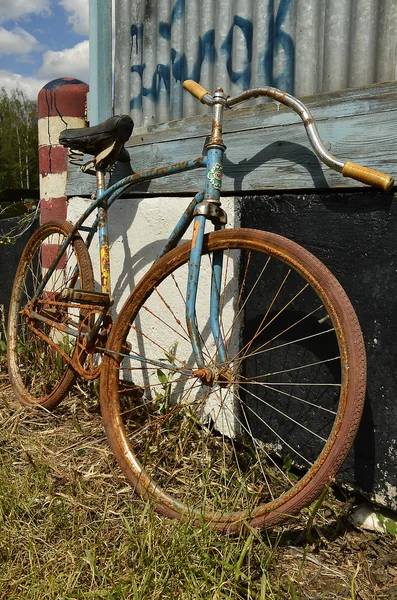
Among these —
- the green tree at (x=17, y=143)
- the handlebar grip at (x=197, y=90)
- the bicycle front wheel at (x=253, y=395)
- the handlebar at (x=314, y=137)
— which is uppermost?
the green tree at (x=17, y=143)

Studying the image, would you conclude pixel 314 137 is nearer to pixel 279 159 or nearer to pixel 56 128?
pixel 279 159

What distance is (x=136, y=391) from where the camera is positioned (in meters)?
2.52

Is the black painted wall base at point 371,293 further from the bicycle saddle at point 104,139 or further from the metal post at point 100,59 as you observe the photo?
the metal post at point 100,59

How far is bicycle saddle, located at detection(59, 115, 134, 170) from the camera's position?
2613mm

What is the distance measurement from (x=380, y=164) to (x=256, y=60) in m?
0.86

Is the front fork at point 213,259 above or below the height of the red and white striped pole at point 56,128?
below

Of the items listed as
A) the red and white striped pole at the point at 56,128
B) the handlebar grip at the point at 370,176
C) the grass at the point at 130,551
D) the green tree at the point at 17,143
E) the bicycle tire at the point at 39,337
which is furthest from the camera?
the green tree at the point at 17,143

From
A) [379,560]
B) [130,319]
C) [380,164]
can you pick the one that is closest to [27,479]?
[130,319]

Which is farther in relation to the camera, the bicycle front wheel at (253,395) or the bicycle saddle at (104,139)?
the bicycle saddle at (104,139)

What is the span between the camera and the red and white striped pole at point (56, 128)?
11.5 feet

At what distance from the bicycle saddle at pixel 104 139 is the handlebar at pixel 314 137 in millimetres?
500

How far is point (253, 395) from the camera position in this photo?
211 centimetres

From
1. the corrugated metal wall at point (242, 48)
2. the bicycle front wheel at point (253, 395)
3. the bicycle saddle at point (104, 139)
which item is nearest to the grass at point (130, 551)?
the bicycle front wheel at point (253, 395)

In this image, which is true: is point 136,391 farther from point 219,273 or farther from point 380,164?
point 380,164
